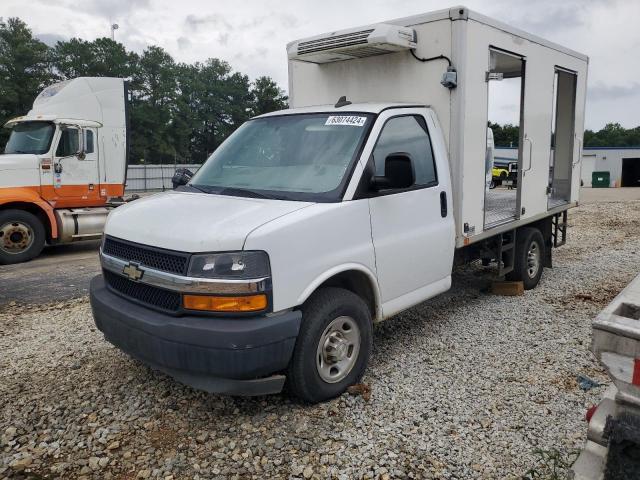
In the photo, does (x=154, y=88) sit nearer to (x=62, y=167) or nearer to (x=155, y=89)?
(x=155, y=89)

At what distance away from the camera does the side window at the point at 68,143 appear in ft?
33.7

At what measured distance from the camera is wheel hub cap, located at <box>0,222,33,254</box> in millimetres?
9547

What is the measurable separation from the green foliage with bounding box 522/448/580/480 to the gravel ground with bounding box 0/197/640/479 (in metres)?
0.05

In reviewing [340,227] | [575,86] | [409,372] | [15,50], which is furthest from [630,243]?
[15,50]

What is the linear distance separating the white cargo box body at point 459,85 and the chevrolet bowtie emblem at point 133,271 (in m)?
2.94

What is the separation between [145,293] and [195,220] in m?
0.64

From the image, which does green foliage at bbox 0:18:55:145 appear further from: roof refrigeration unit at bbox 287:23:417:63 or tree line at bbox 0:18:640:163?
roof refrigeration unit at bbox 287:23:417:63

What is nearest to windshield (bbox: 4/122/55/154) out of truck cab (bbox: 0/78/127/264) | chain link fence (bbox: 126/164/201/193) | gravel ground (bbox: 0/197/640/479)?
truck cab (bbox: 0/78/127/264)

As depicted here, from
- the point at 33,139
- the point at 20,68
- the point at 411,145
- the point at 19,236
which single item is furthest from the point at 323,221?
the point at 20,68

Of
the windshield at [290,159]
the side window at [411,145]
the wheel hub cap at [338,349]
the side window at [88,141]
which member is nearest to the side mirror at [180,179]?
the windshield at [290,159]

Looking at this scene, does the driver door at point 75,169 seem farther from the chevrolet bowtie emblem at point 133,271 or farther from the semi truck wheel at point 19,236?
the chevrolet bowtie emblem at point 133,271

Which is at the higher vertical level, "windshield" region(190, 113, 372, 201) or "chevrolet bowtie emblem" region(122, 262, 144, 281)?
"windshield" region(190, 113, 372, 201)

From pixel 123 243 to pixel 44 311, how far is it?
3.37m

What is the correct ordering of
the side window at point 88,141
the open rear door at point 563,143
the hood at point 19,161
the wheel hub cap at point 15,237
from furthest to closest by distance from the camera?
1. the side window at point 88,141
2. the hood at point 19,161
3. the wheel hub cap at point 15,237
4. the open rear door at point 563,143
